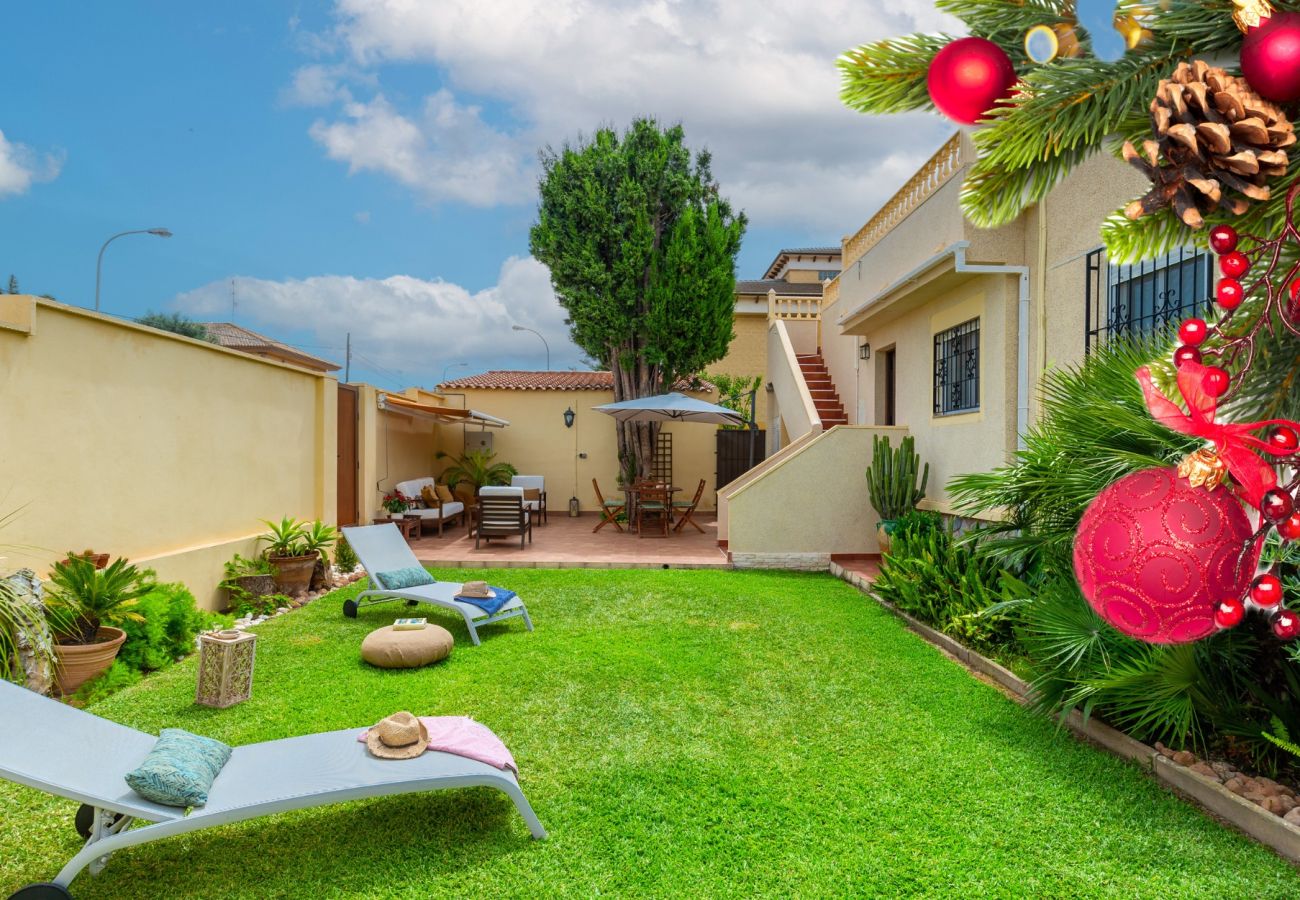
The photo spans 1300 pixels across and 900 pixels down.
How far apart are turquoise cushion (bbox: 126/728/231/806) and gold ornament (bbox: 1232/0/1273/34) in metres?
4.24

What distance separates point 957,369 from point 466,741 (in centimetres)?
895

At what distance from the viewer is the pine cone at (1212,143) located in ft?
3.88

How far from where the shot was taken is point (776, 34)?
8.82 ft

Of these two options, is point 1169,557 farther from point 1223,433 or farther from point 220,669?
point 220,669

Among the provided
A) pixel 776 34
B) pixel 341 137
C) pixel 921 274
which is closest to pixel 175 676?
pixel 776 34

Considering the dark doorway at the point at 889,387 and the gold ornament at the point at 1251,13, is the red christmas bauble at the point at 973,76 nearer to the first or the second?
the gold ornament at the point at 1251,13

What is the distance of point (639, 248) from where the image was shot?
17016 mm

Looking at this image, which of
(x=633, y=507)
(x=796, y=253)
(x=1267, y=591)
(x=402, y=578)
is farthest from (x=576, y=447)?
(x=796, y=253)

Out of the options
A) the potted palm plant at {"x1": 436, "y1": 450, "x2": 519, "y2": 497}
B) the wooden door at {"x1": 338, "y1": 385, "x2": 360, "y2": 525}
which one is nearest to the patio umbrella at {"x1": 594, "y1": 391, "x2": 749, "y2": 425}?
the wooden door at {"x1": 338, "y1": 385, "x2": 360, "y2": 525}

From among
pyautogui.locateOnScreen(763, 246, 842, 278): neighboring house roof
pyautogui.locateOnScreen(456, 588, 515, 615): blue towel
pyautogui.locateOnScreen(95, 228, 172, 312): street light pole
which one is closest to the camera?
pyautogui.locateOnScreen(456, 588, 515, 615): blue towel

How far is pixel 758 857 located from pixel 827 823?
1.64 ft

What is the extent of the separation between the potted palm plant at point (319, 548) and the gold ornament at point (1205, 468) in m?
9.92

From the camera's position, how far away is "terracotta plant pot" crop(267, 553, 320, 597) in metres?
9.14

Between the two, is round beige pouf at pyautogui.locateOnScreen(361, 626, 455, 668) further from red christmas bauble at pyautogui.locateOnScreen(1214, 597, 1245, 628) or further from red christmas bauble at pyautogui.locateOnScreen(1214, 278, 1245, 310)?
red christmas bauble at pyautogui.locateOnScreen(1214, 278, 1245, 310)
